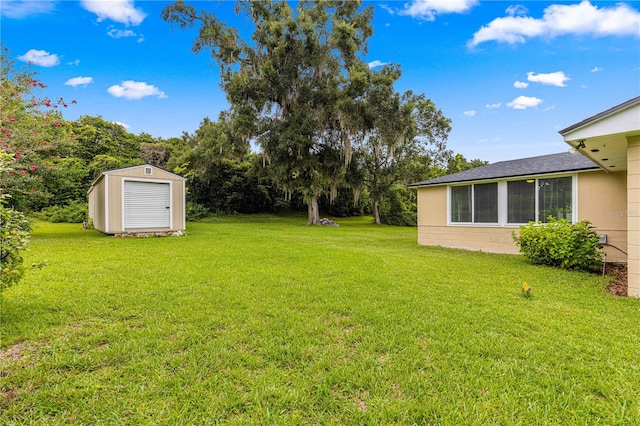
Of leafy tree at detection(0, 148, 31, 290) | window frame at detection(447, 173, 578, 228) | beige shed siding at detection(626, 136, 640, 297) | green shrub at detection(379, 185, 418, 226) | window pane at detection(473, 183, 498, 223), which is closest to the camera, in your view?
leafy tree at detection(0, 148, 31, 290)

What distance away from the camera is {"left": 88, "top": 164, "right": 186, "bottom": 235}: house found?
9867mm

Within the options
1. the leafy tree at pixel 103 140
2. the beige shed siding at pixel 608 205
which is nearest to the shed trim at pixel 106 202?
the beige shed siding at pixel 608 205

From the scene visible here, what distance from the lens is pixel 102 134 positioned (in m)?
26.9

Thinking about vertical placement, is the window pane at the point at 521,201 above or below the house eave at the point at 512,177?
below

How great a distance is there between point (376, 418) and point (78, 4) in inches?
466

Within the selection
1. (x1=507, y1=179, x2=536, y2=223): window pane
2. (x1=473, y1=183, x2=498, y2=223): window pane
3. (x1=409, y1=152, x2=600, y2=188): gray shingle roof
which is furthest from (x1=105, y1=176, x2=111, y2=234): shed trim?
(x1=507, y1=179, x2=536, y2=223): window pane

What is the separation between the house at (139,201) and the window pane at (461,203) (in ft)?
30.9

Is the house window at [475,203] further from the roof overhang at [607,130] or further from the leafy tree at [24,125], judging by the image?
the leafy tree at [24,125]

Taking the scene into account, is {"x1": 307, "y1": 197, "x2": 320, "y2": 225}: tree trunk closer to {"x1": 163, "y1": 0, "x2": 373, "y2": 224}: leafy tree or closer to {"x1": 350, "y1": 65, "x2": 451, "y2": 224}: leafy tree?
{"x1": 163, "y1": 0, "x2": 373, "y2": 224}: leafy tree

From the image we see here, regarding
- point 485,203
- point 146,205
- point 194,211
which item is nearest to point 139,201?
point 146,205

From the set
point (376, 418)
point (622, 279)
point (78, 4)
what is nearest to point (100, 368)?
point (376, 418)

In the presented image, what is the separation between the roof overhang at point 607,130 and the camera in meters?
3.75

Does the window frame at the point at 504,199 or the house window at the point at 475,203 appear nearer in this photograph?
the window frame at the point at 504,199

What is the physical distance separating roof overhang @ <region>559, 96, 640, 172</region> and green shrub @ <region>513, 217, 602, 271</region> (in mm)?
1676
